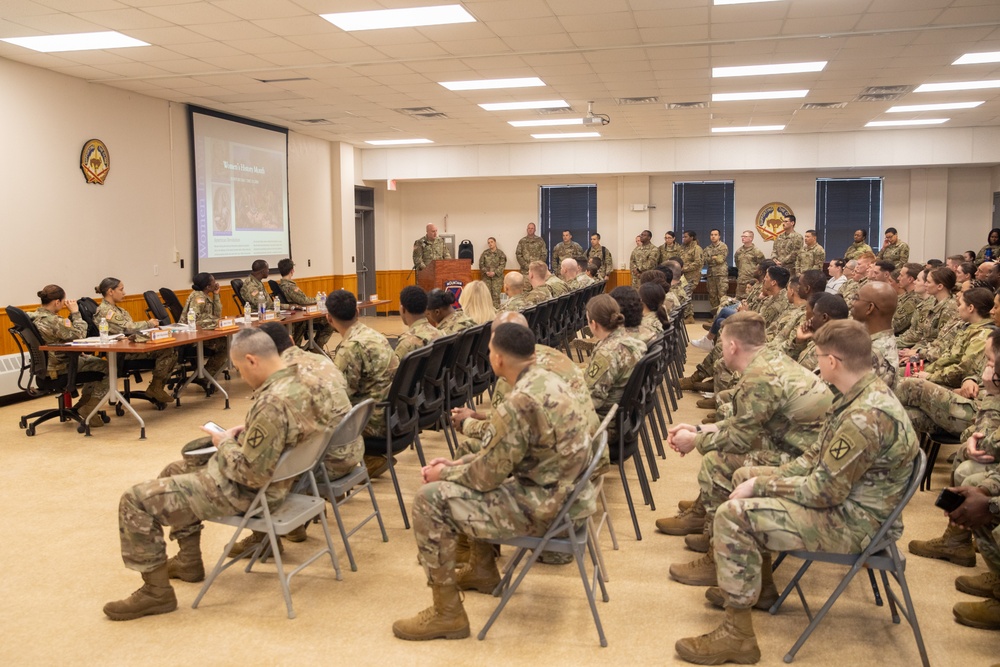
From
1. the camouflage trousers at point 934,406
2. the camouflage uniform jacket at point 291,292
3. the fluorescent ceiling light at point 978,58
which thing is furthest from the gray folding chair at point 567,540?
the camouflage uniform jacket at point 291,292

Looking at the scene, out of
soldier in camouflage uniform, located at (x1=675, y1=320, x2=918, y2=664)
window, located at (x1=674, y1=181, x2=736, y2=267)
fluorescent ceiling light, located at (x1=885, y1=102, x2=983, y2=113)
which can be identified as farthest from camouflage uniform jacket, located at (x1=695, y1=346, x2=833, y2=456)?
window, located at (x1=674, y1=181, x2=736, y2=267)

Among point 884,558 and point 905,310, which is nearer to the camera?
point 884,558

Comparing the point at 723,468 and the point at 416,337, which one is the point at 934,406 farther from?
the point at 416,337

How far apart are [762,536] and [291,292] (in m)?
7.89

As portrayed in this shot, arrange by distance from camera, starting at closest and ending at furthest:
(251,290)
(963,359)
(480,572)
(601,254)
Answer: (480,572), (963,359), (251,290), (601,254)

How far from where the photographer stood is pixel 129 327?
691cm

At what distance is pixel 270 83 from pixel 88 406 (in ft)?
13.1

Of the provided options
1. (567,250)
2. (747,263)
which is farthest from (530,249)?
(747,263)

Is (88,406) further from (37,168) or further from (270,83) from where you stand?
(270,83)

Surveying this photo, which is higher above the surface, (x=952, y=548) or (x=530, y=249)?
(x=530, y=249)

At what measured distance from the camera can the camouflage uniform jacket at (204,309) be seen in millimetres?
7645

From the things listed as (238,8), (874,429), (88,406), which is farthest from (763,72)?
(88,406)

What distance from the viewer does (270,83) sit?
28.9ft

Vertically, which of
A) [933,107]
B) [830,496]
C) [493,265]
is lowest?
[830,496]
